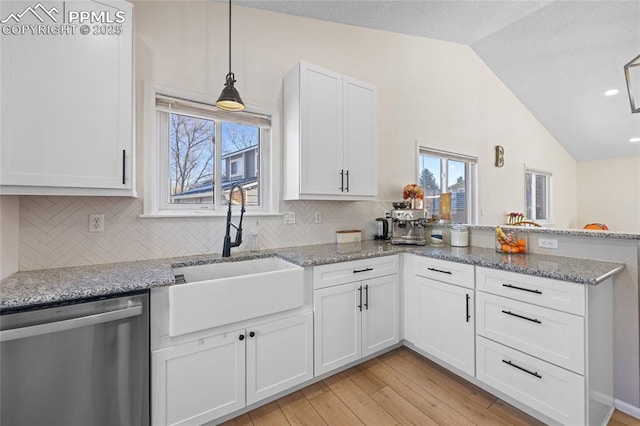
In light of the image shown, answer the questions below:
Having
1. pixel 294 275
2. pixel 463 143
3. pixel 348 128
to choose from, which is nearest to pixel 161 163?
pixel 294 275

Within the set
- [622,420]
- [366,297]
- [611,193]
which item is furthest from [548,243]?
[611,193]

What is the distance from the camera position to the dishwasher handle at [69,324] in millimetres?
1032

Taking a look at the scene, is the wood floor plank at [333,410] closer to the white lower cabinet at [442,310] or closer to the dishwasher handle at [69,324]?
the white lower cabinet at [442,310]

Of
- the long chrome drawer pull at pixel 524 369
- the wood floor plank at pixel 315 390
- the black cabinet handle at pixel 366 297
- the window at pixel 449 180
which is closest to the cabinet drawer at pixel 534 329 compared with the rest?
the long chrome drawer pull at pixel 524 369

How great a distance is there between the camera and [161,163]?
80.9 inches

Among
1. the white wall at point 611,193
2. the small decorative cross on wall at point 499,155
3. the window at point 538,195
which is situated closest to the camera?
the small decorative cross on wall at point 499,155

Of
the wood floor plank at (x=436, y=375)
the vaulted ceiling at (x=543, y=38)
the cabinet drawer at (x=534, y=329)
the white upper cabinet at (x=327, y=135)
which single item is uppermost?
the vaulted ceiling at (x=543, y=38)

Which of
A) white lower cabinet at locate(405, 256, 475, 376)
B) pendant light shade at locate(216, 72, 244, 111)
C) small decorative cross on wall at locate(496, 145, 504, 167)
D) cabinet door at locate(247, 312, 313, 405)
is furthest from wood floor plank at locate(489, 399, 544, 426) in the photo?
small decorative cross on wall at locate(496, 145, 504, 167)

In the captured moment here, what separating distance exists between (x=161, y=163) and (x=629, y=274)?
3239mm

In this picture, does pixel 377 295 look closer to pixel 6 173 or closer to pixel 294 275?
pixel 294 275

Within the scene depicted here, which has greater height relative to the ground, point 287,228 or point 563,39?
point 563,39

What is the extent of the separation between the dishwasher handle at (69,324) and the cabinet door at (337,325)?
1.08m

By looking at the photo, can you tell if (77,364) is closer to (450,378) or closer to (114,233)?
(114,233)

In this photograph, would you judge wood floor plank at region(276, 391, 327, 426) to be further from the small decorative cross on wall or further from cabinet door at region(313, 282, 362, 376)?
the small decorative cross on wall
